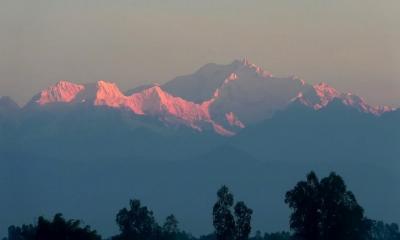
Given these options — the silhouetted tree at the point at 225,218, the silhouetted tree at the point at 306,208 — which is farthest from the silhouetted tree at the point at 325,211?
the silhouetted tree at the point at 225,218

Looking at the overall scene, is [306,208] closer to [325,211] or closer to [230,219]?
[325,211]

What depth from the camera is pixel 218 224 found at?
636ft

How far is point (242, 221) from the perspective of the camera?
7628 inches

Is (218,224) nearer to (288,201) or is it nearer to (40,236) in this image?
(288,201)

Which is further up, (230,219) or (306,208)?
(230,219)

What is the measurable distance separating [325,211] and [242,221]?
11.1 m

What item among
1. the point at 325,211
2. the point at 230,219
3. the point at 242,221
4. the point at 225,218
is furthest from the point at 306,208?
the point at 225,218

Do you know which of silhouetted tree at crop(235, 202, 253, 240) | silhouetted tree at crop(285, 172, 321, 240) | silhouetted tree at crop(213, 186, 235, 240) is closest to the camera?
silhouetted tree at crop(285, 172, 321, 240)

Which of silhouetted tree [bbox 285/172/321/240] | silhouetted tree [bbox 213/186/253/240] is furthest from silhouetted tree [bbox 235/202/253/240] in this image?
silhouetted tree [bbox 285/172/321/240]

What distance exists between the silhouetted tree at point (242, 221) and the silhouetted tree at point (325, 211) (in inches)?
288

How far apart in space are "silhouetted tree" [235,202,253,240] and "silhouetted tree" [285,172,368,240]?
7320mm

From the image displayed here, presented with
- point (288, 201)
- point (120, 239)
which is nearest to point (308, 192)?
point (288, 201)

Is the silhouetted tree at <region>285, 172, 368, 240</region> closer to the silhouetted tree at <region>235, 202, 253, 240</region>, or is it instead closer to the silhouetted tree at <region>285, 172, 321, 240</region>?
the silhouetted tree at <region>285, 172, 321, 240</region>

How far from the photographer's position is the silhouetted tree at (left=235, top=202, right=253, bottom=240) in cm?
19338
